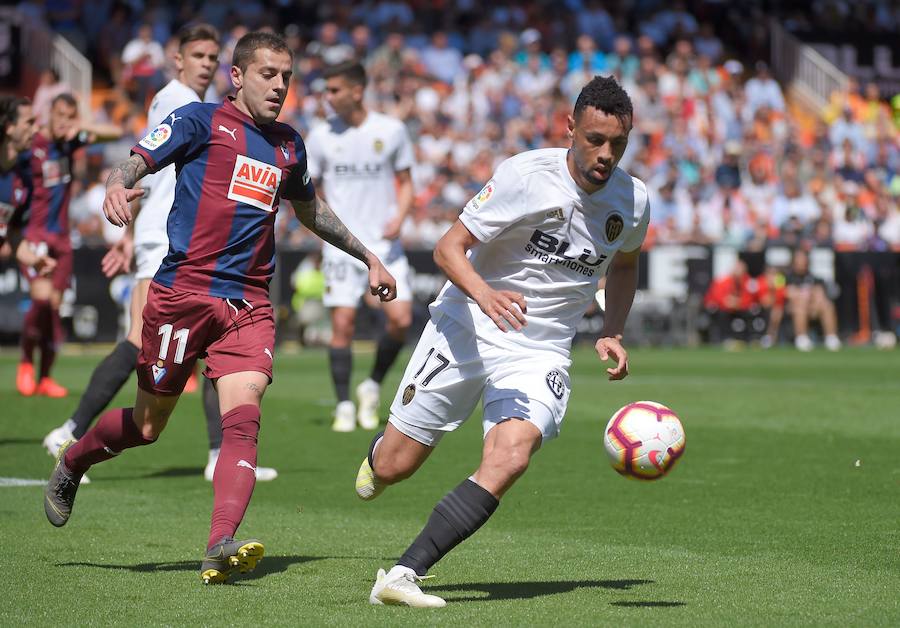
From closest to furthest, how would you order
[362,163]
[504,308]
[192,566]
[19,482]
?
[504,308]
[192,566]
[19,482]
[362,163]

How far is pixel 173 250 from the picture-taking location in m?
6.35

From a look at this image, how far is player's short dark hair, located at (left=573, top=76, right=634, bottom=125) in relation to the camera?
18.9 ft

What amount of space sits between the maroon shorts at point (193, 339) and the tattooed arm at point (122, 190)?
0.55 metres

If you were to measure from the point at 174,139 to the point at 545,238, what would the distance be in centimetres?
163

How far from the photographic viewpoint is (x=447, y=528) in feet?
18.2

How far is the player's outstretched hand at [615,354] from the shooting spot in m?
6.04

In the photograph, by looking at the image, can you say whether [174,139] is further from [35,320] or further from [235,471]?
[35,320]

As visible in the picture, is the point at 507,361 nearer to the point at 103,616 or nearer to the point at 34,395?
the point at 103,616

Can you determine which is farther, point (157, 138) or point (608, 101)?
point (157, 138)

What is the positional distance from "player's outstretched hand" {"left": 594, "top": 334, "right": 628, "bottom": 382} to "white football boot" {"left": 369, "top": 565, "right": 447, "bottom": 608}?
122 cm

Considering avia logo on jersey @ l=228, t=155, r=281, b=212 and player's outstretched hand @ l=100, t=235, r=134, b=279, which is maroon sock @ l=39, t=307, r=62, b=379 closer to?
player's outstretched hand @ l=100, t=235, r=134, b=279

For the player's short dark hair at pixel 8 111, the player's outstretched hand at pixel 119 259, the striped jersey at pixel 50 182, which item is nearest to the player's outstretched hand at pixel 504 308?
the player's outstretched hand at pixel 119 259

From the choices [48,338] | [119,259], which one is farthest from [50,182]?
[119,259]

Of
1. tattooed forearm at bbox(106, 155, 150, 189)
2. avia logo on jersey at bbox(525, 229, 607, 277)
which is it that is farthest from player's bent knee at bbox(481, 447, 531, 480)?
tattooed forearm at bbox(106, 155, 150, 189)
